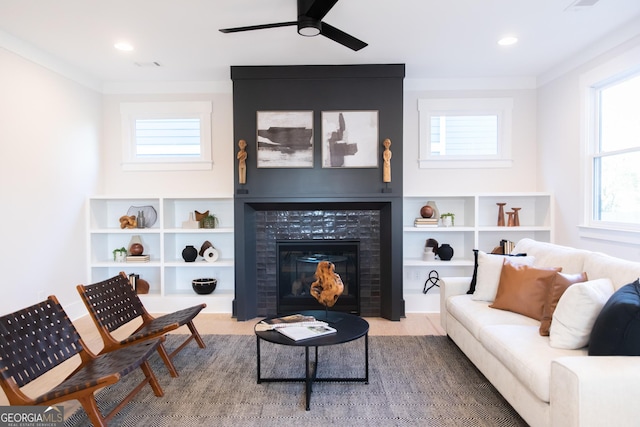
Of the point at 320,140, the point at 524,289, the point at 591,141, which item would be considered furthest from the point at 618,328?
the point at 320,140

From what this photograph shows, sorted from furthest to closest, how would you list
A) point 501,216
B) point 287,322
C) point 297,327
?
point 501,216, point 287,322, point 297,327

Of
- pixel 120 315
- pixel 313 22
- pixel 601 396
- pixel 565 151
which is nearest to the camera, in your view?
pixel 601 396

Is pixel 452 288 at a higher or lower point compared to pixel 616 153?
lower

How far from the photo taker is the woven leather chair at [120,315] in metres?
2.98

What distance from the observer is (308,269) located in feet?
16.0

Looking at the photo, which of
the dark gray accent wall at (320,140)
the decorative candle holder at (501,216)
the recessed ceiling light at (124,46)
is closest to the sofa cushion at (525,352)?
the dark gray accent wall at (320,140)

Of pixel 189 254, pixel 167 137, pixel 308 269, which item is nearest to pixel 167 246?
pixel 189 254

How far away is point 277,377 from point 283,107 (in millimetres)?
2819

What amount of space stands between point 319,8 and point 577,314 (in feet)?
7.63

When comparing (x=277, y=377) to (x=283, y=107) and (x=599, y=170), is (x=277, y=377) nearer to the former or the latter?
(x=283, y=107)

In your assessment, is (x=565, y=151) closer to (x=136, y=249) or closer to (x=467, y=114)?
(x=467, y=114)

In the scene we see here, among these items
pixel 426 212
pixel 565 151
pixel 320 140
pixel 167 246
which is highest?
pixel 320 140

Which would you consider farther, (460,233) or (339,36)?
(460,233)

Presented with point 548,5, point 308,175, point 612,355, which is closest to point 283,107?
point 308,175
